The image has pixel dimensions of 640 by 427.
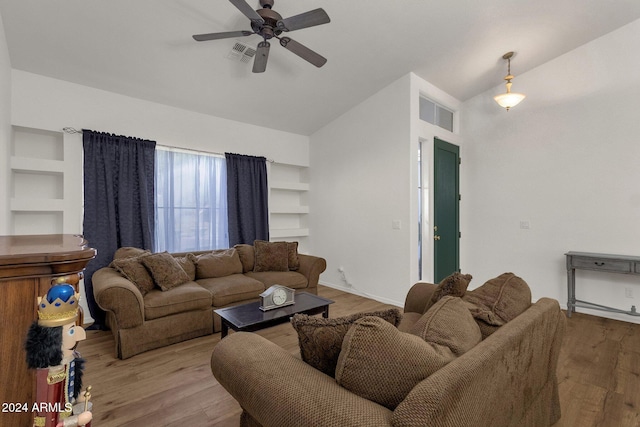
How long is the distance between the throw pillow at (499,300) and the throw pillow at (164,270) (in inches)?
107

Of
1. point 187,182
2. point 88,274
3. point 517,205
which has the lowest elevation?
point 88,274

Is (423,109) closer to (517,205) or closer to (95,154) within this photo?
(517,205)

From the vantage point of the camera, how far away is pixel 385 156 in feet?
13.6

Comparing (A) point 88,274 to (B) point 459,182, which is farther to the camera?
(B) point 459,182

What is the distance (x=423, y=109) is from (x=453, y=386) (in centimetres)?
404

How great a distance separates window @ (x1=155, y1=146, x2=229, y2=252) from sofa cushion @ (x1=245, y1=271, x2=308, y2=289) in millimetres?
977

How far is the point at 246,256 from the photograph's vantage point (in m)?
3.96

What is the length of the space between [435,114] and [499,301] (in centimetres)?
358

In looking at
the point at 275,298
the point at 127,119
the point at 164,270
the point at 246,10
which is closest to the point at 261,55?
the point at 246,10

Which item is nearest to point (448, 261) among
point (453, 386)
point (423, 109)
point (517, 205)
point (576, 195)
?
point (517, 205)

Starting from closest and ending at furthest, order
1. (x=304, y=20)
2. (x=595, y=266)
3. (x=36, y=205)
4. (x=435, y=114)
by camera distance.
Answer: (x=304, y=20)
(x=36, y=205)
(x=595, y=266)
(x=435, y=114)

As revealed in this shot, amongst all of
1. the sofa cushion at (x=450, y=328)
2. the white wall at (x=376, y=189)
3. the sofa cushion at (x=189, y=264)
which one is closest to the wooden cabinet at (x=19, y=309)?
the sofa cushion at (x=450, y=328)

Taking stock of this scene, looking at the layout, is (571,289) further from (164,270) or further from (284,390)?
(164,270)

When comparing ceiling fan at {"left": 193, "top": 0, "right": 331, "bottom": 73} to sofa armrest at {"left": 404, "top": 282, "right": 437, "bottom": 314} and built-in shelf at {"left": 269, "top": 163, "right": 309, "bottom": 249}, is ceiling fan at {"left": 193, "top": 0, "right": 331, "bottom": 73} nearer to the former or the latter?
sofa armrest at {"left": 404, "top": 282, "right": 437, "bottom": 314}
